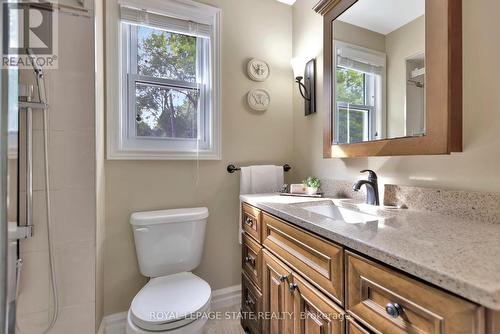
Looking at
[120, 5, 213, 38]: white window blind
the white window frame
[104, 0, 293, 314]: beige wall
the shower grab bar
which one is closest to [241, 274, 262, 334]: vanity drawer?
[104, 0, 293, 314]: beige wall

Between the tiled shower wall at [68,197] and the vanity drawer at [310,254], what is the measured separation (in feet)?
3.09

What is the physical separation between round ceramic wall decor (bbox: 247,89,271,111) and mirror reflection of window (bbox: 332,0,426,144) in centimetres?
57

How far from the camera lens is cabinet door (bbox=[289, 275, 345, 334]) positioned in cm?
74

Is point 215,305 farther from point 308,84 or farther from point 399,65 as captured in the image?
point 399,65

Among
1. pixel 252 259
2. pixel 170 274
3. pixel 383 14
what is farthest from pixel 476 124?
pixel 170 274

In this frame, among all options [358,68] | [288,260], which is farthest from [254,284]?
[358,68]

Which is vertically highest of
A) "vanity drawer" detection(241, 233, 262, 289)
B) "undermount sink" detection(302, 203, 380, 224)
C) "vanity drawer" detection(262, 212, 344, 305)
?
"undermount sink" detection(302, 203, 380, 224)

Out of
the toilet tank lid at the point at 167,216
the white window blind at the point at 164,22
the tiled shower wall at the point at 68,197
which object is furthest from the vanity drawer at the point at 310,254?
the white window blind at the point at 164,22

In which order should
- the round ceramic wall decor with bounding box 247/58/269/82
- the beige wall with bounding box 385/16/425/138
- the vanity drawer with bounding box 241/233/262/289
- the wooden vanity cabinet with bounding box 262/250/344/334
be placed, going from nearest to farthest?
1. the wooden vanity cabinet with bounding box 262/250/344/334
2. the beige wall with bounding box 385/16/425/138
3. the vanity drawer with bounding box 241/233/262/289
4. the round ceramic wall decor with bounding box 247/58/269/82

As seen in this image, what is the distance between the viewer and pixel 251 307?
1.39 metres

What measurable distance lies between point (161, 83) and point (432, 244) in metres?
1.72

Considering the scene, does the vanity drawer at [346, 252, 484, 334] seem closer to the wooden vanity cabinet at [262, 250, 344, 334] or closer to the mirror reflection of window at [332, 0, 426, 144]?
the wooden vanity cabinet at [262, 250, 344, 334]

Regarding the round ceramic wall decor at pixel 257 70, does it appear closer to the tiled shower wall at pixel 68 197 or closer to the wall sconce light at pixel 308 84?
the wall sconce light at pixel 308 84

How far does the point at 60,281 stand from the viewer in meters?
1.17
